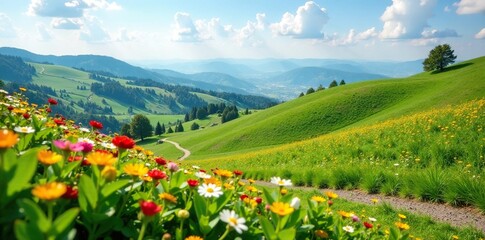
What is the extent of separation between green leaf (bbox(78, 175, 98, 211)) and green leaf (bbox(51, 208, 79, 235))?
34 cm

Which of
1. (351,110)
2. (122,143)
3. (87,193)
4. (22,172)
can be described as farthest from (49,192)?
(351,110)

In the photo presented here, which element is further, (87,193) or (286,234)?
(286,234)

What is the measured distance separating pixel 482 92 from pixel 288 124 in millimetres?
25123

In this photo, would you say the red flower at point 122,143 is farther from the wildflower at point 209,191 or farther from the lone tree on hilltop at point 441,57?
the lone tree on hilltop at point 441,57

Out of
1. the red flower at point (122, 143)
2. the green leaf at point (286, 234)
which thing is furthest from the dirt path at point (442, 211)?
the red flower at point (122, 143)

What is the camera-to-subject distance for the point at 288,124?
53156 millimetres

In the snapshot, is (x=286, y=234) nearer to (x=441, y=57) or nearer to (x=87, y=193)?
(x=87, y=193)

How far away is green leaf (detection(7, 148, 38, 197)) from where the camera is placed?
5.28 ft

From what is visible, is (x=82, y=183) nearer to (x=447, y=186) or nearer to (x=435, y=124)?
(x=447, y=186)

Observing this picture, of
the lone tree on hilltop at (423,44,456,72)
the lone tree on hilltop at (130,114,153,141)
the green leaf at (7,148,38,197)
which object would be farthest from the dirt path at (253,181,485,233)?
the lone tree on hilltop at (130,114,153,141)

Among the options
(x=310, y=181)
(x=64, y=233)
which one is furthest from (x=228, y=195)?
(x=310, y=181)

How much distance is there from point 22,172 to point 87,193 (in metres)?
0.35

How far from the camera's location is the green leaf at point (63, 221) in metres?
1.45

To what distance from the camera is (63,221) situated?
1479mm
